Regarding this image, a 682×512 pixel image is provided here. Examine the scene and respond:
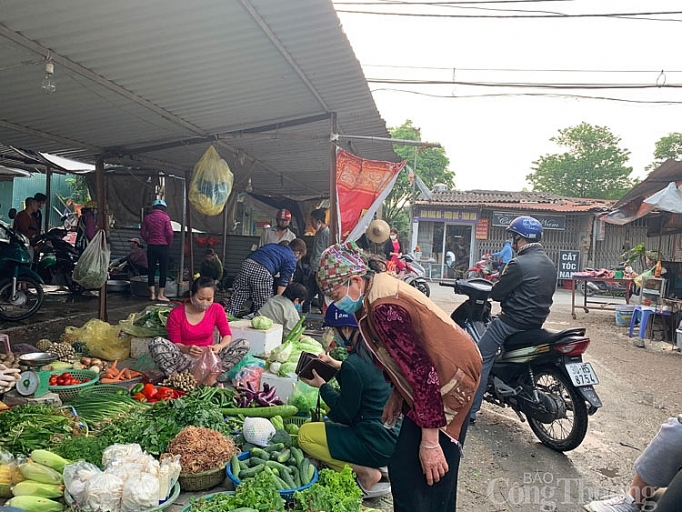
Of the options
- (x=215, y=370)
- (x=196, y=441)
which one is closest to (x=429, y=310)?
(x=196, y=441)

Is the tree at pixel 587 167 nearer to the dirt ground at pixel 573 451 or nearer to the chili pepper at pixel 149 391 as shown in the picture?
the dirt ground at pixel 573 451

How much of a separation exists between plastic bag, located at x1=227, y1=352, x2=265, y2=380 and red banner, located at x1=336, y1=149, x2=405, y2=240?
6.26 feet

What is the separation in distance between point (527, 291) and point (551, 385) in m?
0.85

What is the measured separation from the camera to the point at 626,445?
13.8ft

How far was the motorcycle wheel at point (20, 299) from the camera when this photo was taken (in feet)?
22.7

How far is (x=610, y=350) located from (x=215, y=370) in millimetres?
6653

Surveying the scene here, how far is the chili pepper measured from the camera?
4.05 m

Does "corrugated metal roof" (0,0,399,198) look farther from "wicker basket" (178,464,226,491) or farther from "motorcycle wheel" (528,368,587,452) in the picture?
"motorcycle wheel" (528,368,587,452)

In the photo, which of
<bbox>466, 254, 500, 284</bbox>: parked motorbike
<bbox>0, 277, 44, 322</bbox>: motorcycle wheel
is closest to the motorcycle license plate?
<bbox>0, 277, 44, 322</bbox>: motorcycle wheel

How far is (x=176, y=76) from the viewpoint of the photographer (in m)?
4.36

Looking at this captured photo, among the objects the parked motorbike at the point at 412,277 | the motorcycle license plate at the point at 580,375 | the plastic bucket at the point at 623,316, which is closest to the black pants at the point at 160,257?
the parked motorbike at the point at 412,277

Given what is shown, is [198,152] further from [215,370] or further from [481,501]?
[481,501]

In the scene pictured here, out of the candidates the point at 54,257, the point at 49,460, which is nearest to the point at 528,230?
the point at 49,460

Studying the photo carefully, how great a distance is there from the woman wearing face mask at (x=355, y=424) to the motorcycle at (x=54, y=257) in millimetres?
7882
